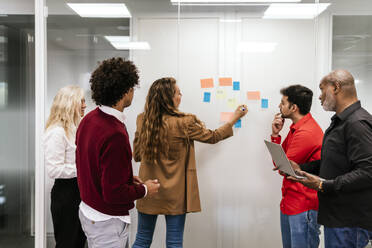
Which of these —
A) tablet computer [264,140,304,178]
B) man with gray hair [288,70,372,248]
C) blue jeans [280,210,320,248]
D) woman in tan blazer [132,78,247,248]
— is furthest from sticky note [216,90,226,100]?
blue jeans [280,210,320,248]

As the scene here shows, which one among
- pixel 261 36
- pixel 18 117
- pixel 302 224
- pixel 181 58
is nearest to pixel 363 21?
pixel 261 36

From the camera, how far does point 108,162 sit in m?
1.34

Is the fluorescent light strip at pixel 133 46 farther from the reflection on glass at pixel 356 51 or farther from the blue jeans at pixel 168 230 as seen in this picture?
the reflection on glass at pixel 356 51

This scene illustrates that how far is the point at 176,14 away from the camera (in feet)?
8.52

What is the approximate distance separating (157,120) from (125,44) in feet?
3.01

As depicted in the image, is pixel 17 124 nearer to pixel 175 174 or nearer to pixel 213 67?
pixel 175 174

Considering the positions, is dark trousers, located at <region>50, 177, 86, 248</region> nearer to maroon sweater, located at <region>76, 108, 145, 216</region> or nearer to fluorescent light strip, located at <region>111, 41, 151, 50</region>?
maroon sweater, located at <region>76, 108, 145, 216</region>

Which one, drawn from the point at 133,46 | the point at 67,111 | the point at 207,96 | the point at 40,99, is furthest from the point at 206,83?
the point at 40,99

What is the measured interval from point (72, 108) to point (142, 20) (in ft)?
3.20

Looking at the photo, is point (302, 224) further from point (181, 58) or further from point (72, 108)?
point (72, 108)

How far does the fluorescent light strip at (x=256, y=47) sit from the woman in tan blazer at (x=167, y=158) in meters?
0.83

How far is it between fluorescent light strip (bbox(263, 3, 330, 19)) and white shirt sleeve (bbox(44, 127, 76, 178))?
1.89 meters

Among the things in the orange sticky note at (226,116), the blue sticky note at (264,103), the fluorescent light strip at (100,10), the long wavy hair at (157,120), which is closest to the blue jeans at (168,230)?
the long wavy hair at (157,120)

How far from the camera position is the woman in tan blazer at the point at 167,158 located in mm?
2025
